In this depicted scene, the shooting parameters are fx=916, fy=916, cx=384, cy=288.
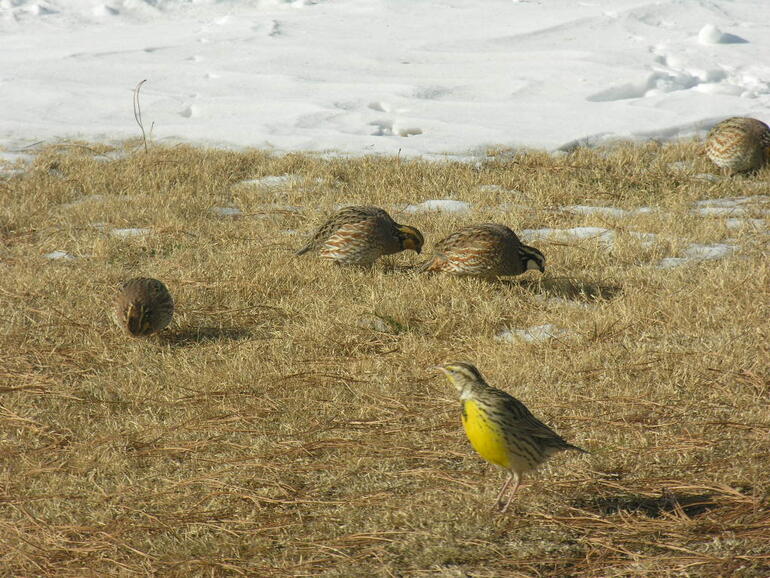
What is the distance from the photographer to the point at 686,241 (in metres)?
9.25

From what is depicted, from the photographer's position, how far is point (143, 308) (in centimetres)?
725

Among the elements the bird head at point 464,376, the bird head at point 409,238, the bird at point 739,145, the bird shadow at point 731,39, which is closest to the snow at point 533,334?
the bird head at point 409,238

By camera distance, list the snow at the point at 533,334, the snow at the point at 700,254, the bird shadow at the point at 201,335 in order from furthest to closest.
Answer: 1. the snow at the point at 700,254
2. the bird shadow at the point at 201,335
3. the snow at the point at 533,334

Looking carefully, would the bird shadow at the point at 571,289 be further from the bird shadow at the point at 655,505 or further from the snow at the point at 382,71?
the snow at the point at 382,71

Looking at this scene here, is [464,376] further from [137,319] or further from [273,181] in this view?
[273,181]

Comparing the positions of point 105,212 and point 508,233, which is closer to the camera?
point 508,233

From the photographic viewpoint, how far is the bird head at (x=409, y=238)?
356 inches

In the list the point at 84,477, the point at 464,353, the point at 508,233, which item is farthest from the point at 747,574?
the point at 508,233

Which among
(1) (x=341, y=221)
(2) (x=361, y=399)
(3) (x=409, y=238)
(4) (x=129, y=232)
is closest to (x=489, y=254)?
(3) (x=409, y=238)

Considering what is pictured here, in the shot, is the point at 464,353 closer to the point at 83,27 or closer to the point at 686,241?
the point at 686,241

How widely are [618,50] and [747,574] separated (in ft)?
46.2

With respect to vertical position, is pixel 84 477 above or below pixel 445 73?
below

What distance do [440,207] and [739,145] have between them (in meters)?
3.91

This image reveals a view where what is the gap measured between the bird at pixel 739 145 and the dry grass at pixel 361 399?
552mm
